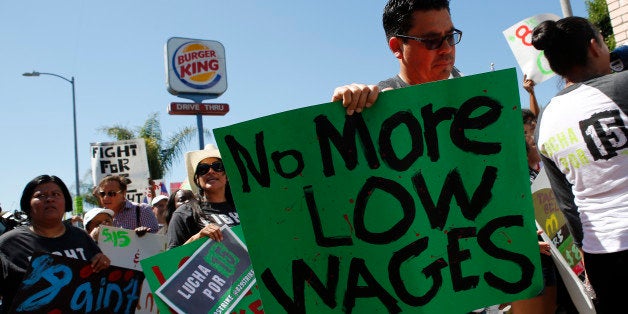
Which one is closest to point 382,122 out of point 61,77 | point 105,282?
point 105,282

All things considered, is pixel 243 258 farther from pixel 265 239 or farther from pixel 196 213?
pixel 265 239

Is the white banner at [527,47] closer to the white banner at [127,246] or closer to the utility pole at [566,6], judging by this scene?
the utility pole at [566,6]

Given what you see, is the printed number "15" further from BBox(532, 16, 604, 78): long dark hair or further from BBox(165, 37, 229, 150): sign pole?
BBox(165, 37, 229, 150): sign pole

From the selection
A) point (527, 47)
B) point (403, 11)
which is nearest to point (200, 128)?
point (527, 47)

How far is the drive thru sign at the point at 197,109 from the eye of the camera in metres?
16.3

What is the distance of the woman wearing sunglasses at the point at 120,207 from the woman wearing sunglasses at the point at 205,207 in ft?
6.98

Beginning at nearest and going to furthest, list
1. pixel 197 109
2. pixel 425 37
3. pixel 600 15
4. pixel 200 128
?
pixel 425 37 < pixel 200 128 < pixel 197 109 < pixel 600 15

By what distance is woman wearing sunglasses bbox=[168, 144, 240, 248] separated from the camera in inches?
148

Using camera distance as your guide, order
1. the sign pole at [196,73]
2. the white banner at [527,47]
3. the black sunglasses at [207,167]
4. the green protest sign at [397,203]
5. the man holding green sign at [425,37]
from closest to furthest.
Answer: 1. the green protest sign at [397,203]
2. the man holding green sign at [425,37]
3. the black sunglasses at [207,167]
4. the white banner at [527,47]
5. the sign pole at [196,73]

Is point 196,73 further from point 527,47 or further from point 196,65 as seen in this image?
point 527,47

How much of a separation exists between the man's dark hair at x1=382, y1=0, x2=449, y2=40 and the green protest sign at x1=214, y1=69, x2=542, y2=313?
1.18ft

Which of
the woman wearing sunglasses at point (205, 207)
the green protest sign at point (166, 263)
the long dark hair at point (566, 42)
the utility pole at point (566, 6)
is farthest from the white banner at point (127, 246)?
the utility pole at point (566, 6)

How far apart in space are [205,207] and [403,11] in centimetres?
236

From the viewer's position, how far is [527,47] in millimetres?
5379
